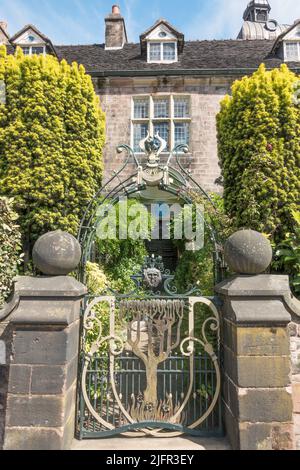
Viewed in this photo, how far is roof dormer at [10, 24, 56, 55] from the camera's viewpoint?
11734mm

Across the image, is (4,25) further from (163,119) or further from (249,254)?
(249,254)

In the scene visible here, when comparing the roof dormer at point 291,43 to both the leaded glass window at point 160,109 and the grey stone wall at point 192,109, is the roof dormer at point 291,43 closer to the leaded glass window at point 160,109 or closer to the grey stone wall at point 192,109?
the grey stone wall at point 192,109

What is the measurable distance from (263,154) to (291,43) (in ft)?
31.9

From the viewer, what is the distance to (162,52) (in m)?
12.1

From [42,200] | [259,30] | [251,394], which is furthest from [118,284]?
[259,30]

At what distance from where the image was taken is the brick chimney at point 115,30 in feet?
43.8

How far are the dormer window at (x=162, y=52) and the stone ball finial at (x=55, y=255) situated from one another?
35.9 ft

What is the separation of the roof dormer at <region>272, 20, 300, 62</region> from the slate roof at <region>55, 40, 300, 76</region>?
310 mm

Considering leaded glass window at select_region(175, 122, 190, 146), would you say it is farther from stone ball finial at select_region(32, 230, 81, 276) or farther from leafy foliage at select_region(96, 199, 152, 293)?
stone ball finial at select_region(32, 230, 81, 276)

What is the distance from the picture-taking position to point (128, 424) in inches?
131

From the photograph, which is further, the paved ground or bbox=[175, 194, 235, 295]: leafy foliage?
bbox=[175, 194, 235, 295]: leafy foliage

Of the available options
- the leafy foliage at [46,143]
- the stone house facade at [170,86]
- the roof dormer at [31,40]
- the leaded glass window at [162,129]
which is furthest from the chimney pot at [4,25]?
the leafy foliage at [46,143]

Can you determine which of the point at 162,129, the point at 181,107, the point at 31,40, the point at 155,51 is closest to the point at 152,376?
the point at 162,129

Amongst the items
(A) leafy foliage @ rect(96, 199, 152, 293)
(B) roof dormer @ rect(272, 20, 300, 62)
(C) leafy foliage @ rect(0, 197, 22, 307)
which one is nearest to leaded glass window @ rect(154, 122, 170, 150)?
(A) leafy foliage @ rect(96, 199, 152, 293)
